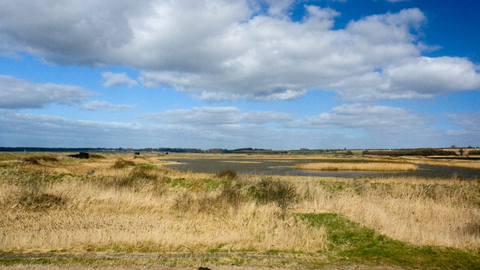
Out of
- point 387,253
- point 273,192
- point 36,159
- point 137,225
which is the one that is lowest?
point 387,253

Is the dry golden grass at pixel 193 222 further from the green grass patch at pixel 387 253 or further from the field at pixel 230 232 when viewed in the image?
the green grass patch at pixel 387 253

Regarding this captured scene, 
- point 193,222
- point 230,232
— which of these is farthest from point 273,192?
point 230,232

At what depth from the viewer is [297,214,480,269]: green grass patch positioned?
7414 millimetres

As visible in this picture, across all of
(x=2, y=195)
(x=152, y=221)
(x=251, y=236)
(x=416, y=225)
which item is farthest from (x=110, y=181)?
(x=416, y=225)

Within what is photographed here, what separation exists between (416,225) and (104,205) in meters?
12.1

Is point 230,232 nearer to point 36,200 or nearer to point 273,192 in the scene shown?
point 273,192

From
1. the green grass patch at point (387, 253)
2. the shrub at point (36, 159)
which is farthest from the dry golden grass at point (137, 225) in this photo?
the shrub at point (36, 159)

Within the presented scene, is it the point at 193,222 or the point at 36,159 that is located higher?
the point at 36,159

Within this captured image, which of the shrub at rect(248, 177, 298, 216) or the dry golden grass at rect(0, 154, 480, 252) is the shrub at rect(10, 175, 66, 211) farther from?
the shrub at rect(248, 177, 298, 216)

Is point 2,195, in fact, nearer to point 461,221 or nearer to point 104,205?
point 104,205

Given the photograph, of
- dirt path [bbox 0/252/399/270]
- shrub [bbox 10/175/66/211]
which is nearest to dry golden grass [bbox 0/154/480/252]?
shrub [bbox 10/175/66/211]

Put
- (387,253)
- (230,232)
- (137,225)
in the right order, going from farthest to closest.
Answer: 1. (137,225)
2. (230,232)
3. (387,253)

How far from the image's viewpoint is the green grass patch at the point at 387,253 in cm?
741

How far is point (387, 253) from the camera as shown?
816cm
